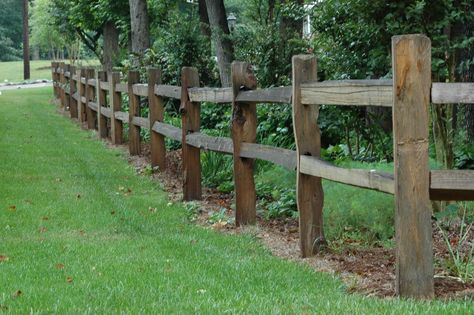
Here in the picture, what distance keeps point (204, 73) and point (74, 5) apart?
1760cm

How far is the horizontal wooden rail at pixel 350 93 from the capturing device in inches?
209

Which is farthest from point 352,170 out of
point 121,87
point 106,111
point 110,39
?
point 110,39

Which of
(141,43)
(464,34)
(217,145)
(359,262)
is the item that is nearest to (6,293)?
(359,262)

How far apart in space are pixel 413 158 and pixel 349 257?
172cm

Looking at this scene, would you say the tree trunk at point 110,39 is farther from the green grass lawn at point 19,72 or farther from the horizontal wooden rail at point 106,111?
the green grass lawn at point 19,72

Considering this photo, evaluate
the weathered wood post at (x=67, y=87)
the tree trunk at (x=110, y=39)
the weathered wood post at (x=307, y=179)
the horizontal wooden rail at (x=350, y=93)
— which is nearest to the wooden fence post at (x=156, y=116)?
the weathered wood post at (x=307, y=179)

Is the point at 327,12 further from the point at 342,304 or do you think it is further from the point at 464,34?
the point at 342,304

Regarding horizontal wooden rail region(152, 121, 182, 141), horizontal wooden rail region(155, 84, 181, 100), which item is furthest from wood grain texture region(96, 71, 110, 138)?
horizontal wooden rail region(155, 84, 181, 100)

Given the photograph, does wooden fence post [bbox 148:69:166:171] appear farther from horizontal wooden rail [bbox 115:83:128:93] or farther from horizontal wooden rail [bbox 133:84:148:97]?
horizontal wooden rail [bbox 115:83:128:93]

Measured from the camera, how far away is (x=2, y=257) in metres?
6.59

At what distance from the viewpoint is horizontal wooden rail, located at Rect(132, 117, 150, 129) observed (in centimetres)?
1316

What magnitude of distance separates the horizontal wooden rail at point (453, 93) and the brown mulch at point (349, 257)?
46.0 inches

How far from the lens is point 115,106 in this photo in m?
16.4

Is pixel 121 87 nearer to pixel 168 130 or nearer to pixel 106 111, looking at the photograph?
pixel 106 111
